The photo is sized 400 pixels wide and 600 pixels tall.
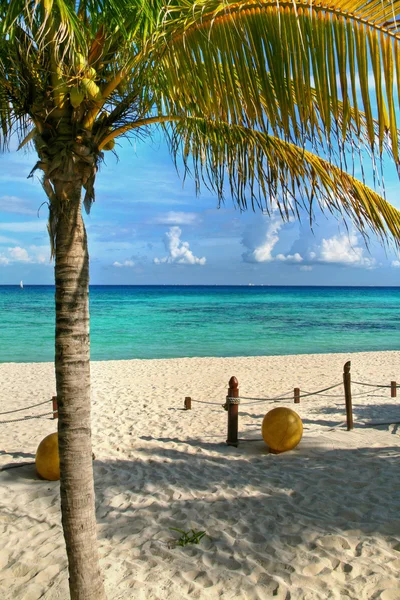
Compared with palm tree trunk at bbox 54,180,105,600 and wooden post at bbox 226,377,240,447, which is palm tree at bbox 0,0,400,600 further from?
wooden post at bbox 226,377,240,447

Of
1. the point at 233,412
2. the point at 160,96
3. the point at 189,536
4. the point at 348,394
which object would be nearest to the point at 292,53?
the point at 160,96

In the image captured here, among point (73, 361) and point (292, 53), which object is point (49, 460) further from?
point (292, 53)

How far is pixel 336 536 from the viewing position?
4539mm

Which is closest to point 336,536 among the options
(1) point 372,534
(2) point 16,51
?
(1) point 372,534

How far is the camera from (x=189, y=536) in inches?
184

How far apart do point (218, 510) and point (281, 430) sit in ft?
6.80

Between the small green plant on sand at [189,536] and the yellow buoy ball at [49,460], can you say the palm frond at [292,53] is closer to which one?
the small green plant on sand at [189,536]

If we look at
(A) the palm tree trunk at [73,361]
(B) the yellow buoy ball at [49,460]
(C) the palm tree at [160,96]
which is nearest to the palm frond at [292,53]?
(C) the palm tree at [160,96]

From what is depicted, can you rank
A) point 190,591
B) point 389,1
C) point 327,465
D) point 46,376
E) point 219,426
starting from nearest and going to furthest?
point 389,1
point 190,591
point 327,465
point 219,426
point 46,376

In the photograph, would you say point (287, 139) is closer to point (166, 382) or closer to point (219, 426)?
point (219, 426)

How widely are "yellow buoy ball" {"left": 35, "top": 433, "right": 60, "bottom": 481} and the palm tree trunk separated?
3.14m

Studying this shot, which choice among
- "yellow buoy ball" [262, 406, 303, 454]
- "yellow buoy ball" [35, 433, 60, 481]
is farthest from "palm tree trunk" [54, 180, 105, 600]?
"yellow buoy ball" [262, 406, 303, 454]

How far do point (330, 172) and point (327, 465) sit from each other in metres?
4.56

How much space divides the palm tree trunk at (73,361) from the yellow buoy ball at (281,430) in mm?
4342
